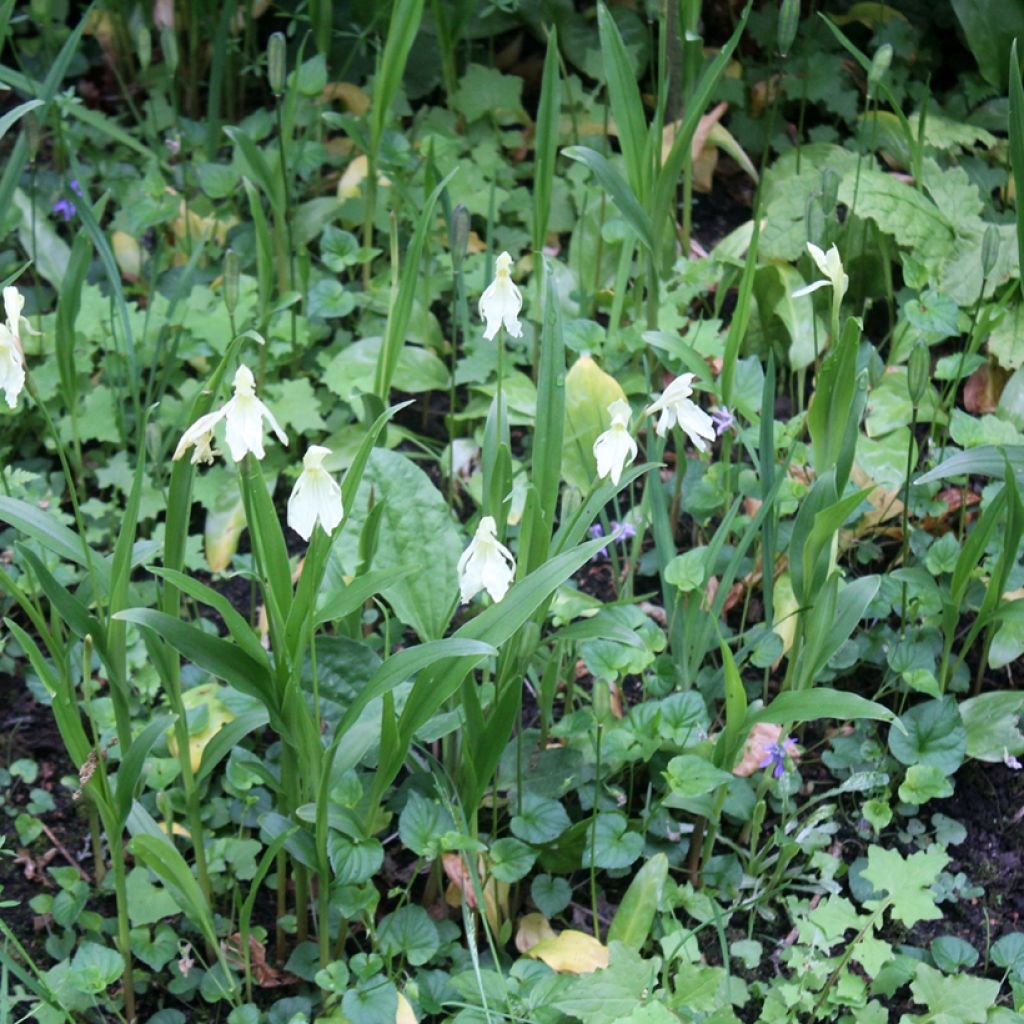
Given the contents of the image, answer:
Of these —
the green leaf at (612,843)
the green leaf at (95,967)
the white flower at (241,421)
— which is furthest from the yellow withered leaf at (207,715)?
the white flower at (241,421)

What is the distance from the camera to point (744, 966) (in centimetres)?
167

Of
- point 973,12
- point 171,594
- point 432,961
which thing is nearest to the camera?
point 171,594

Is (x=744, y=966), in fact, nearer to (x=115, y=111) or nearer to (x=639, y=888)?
(x=639, y=888)

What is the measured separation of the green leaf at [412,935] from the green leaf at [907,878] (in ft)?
1.72

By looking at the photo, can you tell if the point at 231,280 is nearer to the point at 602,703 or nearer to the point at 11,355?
the point at 11,355

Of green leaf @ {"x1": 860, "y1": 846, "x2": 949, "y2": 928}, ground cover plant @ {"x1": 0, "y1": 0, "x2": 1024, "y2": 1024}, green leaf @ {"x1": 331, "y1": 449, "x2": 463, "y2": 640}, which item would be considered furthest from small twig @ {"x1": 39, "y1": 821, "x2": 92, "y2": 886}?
green leaf @ {"x1": 860, "y1": 846, "x2": 949, "y2": 928}

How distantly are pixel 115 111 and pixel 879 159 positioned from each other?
1801 mm

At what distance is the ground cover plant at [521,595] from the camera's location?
4.90 ft

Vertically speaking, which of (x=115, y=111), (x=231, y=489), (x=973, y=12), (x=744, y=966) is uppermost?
(x=973, y=12)

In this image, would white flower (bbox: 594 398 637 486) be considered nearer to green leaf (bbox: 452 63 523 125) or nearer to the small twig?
the small twig

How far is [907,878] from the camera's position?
160 cm

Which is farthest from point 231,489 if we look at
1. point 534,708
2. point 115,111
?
point 115,111

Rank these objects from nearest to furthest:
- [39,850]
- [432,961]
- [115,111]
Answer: [432,961], [39,850], [115,111]

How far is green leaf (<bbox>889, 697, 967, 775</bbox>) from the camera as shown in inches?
68.6
